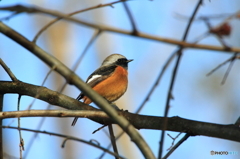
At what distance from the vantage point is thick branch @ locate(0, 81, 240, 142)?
3.00m

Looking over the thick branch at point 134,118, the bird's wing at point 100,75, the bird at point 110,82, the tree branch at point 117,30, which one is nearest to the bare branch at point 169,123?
the thick branch at point 134,118

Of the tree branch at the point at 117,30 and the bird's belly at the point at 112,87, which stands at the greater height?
the bird's belly at the point at 112,87

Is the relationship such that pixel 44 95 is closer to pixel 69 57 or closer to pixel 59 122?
pixel 59 122

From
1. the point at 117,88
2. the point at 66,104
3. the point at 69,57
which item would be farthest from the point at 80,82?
the point at 69,57

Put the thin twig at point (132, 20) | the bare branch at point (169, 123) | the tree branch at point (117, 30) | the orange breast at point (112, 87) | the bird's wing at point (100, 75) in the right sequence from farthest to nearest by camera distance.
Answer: the bird's wing at point (100, 75) → the orange breast at point (112, 87) → the bare branch at point (169, 123) → the thin twig at point (132, 20) → the tree branch at point (117, 30)

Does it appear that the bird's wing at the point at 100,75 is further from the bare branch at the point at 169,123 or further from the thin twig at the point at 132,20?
the thin twig at the point at 132,20

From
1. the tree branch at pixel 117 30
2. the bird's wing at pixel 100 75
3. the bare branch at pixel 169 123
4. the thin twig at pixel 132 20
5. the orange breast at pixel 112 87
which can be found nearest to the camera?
the tree branch at pixel 117 30

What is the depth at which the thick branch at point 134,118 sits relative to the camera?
9.85 feet

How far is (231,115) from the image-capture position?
398 inches

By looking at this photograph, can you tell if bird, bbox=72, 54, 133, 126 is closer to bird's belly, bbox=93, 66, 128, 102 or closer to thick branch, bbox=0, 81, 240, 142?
bird's belly, bbox=93, 66, 128, 102

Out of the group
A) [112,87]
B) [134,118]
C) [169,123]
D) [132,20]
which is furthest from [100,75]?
[132,20]

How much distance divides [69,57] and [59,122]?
251cm

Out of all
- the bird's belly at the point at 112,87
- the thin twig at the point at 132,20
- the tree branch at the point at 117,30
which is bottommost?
the tree branch at the point at 117,30

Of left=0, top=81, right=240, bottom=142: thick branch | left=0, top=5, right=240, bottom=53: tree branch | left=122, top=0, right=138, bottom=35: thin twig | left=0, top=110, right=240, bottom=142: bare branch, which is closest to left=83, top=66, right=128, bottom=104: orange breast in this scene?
left=0, top=81, right=240, bottom=142: thick branch
